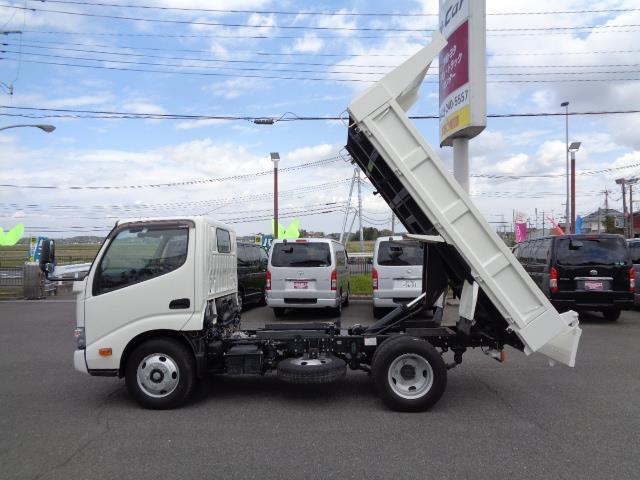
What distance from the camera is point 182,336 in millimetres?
5930

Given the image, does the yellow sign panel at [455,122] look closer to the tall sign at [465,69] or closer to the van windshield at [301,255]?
the tall sign at [465,69]

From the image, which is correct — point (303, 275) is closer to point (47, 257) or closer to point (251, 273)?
point (251, 273)

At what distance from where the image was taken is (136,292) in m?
5.82

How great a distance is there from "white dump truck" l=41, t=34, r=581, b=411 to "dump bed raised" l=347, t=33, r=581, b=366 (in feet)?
0.04

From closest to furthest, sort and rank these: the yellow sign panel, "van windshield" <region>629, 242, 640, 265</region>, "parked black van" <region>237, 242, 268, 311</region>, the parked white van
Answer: the yellow sign panel, the parked white van, "parked black van" <region>237, 242, 268, 311</region>, "van windshield" <region>629, 242, 640, 265</region>

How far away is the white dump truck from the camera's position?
5582 mm

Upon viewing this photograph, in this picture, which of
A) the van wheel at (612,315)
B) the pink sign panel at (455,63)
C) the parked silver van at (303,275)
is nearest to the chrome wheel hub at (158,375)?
the parked silver van at (303,275)

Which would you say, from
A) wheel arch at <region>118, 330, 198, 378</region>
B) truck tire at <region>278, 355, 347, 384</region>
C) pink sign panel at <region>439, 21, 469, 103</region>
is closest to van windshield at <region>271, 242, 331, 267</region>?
pink sign panel at <region>439, 21, 469, 103</region>

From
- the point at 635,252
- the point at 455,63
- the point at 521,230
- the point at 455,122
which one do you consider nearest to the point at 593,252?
the point at 635,252

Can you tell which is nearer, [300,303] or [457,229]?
[457,229]

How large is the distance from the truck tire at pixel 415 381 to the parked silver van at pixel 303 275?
6.69 metres

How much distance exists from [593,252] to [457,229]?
799cm

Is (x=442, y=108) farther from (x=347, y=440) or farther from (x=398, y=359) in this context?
(x=347, y=440)

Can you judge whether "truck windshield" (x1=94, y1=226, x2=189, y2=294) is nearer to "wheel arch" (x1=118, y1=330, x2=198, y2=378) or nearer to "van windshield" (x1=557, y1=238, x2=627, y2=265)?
"wheel arch" (x1=118, y1=330, x2=198, y2=378)
